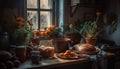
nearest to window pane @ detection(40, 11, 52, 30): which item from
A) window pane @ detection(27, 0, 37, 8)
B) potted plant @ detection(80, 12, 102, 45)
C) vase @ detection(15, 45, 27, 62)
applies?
window pane @ detection(27, 0, 37, 8)

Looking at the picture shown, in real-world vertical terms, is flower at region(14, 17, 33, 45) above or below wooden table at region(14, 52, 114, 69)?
above

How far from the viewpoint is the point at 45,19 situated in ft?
8.10

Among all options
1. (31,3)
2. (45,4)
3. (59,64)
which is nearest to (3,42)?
(59,64)

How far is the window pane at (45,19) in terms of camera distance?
2.44 m

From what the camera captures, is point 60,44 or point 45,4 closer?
point 60,44

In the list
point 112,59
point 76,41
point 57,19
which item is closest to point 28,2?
point 57,19

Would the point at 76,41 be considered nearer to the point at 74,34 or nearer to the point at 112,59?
the point at 74,34

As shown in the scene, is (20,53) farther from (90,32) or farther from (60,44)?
(90,32)

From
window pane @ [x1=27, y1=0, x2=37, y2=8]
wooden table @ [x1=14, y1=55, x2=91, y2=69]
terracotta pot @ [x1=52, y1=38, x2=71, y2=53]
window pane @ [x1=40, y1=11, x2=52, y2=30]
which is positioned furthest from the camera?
window pane @ [x1=40, y1=11, x2=52, y2=30]

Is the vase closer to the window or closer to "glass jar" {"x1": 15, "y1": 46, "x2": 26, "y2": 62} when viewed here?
"glass jar" {"x1": 15, "y1": 46, "x2": 26, "y2": 62}

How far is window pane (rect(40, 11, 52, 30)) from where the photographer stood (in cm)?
244

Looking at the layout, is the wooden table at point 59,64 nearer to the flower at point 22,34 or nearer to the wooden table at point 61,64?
the wooden table at point 61,64

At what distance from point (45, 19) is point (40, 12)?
5.1 inches

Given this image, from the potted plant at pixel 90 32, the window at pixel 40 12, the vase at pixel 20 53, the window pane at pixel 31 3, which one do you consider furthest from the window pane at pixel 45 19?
the vase at pixel 20 53
